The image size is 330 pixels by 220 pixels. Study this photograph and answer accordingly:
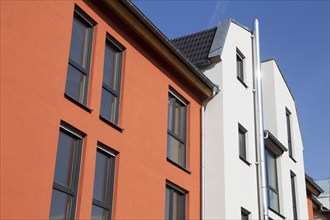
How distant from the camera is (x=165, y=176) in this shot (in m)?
13.6

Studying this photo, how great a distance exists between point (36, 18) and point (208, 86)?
6.98 meters

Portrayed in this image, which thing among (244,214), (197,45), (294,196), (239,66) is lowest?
(244,214)

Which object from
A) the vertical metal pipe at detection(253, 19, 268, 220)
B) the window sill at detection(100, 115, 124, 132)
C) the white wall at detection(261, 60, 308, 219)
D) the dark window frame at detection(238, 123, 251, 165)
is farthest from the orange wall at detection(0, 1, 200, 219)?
the white wall at detection(261, 60, 308, 219)

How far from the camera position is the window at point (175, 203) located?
1390cm

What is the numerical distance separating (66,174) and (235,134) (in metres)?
7.18

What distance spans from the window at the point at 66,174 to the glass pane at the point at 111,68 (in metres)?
2.01

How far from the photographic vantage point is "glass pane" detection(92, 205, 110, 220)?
11.2 meters

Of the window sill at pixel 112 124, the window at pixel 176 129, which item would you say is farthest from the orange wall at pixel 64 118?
the window at pixel 176 129

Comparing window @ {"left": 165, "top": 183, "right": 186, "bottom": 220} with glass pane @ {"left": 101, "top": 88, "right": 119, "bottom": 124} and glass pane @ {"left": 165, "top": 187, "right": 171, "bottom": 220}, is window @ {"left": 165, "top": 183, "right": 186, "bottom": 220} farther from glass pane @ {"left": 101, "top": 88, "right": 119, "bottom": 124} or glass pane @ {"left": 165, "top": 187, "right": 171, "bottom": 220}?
glass pane @ {"left": 101, "top": 88, "right": 119, "bottom": 124}

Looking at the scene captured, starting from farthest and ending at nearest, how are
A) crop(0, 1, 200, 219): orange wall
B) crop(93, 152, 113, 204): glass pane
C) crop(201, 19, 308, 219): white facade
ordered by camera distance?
crop(201, 19, 308, 219): white facade
crop(93, 152, 113, 204): glass pane
crop(0, 1, 200, 219): orange wall

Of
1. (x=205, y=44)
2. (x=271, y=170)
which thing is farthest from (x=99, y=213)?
(x=271, y=170)

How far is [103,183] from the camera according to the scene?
11688 mm

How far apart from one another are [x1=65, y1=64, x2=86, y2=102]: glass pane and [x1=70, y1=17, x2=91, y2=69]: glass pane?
0.25m

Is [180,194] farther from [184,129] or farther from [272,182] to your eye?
[272,182]
